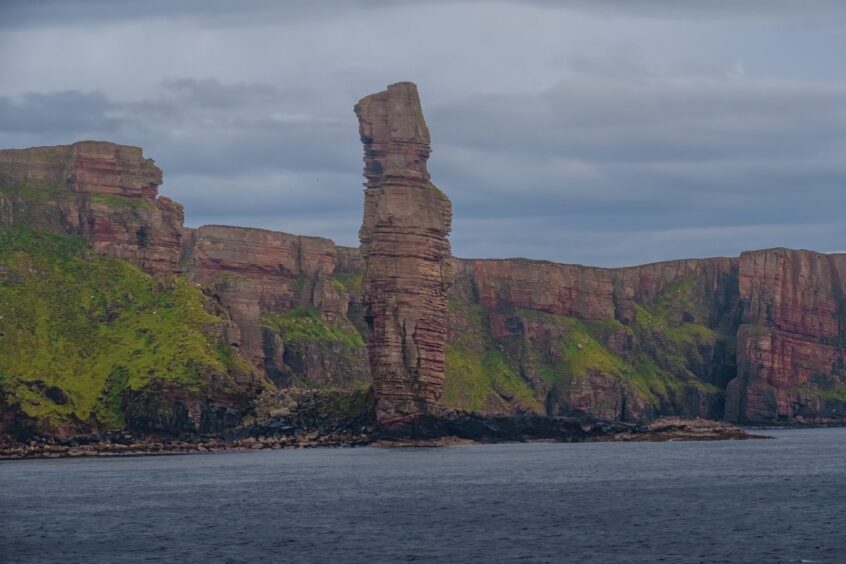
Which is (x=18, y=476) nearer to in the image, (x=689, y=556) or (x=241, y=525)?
(x=241, y=525)

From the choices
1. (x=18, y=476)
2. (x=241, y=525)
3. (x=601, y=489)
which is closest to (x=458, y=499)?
(x=601, y=489)

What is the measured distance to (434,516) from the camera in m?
128

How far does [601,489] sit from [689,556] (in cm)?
5478

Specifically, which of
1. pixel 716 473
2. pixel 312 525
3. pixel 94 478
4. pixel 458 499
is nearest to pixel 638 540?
pixel 312 525

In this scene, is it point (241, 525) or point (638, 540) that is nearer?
point (638, 540)

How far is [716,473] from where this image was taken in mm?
176375

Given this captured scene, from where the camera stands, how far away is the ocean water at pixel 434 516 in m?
104

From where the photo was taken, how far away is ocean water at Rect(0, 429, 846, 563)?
104 metres

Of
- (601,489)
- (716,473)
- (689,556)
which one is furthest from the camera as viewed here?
(716,473)

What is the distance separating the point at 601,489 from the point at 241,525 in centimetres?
4550

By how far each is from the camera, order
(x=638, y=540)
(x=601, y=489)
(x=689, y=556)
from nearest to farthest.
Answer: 1. (x=689, y=556)
2. (x=638, y=540)
3. (x=601, y=489)

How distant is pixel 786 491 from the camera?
146250mm

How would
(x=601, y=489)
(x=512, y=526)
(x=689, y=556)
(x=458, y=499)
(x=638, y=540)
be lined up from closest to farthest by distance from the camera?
(x=689, y=556) → (x=638, y=540) → (x=512, y=526) → (x=458, y=499) → (x=601, y=489)

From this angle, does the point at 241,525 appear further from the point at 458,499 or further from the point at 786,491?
the point at 786,491
